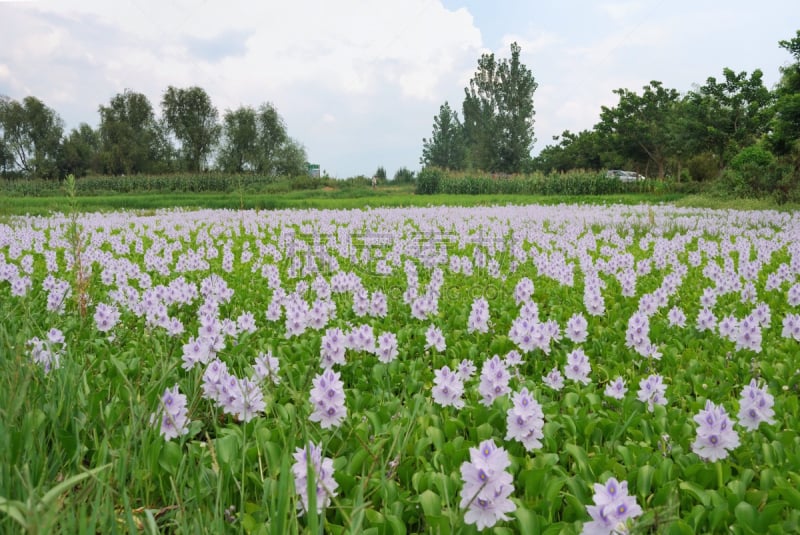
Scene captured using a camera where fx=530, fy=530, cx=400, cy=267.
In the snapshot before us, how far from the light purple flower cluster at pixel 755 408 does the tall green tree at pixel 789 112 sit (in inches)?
742

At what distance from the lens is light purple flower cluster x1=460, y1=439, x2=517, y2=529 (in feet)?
4.85

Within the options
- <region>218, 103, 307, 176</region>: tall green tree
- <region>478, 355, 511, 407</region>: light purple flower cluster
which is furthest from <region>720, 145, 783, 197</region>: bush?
<region>218, 103, 307, 176</region>: tall green tree

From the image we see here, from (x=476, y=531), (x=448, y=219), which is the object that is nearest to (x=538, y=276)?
(x=476, y=531)

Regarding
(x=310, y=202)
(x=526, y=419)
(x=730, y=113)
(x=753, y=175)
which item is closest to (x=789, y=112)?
(x=753, y=175)

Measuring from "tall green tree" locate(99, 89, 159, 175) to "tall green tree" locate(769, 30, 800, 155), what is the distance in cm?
6626

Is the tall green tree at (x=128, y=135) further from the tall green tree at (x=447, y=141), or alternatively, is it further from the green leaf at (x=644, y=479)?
the green leaf at (x=644, y=479)

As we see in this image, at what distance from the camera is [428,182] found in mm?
35656

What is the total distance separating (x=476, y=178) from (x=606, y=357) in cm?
3331

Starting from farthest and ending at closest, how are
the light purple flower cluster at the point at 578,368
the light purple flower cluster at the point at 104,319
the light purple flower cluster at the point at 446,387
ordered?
the light purple flower cluster at the point at 104,319
the light purple flower cluster at the point at 578,368
the light purple flower cluster at the point at 446,387

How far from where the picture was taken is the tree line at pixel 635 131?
39062mm

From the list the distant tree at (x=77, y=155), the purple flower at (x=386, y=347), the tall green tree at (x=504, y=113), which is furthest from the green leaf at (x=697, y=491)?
the distant tree at (x=77, y=155)

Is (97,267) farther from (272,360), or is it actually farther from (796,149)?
(796,149)

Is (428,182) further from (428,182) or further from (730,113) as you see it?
(730,113)

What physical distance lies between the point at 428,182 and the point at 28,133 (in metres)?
71.2
